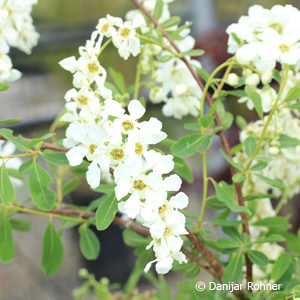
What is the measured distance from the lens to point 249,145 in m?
0.74

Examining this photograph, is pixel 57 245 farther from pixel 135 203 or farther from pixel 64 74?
pixel 64 74

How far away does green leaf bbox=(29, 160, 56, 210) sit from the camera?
2.11 feet

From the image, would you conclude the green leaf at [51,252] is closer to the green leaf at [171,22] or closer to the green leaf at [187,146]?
the green leaf at [187,146]

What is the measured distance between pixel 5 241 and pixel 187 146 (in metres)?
0.33

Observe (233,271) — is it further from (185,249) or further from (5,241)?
(5,241)

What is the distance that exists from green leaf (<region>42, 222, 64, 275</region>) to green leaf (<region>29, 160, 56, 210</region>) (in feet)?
0.51

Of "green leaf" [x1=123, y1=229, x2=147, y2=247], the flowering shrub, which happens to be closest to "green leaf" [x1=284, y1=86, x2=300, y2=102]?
the flowering shrub

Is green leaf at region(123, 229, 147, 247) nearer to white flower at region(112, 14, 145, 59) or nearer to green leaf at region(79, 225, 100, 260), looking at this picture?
green leaf at region(79, 225, 100, 260)

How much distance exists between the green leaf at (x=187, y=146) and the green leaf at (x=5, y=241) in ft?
0.98

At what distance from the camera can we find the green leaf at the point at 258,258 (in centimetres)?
68

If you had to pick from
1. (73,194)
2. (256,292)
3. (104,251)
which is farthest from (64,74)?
(256,292)

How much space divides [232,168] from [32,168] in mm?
293

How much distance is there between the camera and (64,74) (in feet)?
11.9

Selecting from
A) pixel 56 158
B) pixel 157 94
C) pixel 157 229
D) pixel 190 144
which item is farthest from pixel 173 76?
pixel 157 229
